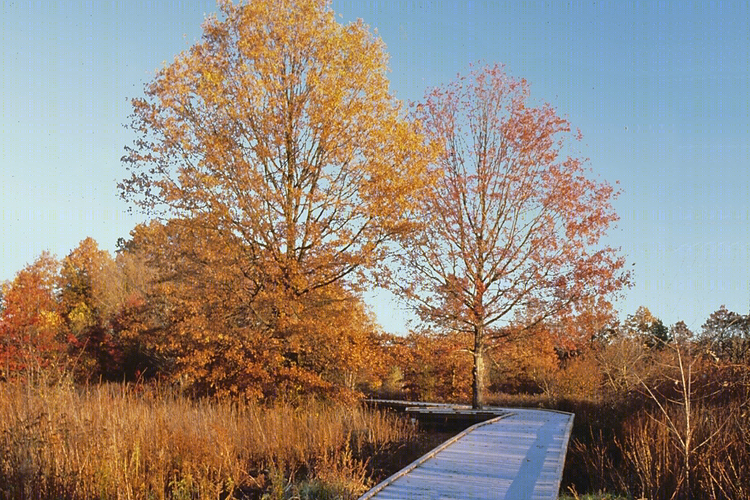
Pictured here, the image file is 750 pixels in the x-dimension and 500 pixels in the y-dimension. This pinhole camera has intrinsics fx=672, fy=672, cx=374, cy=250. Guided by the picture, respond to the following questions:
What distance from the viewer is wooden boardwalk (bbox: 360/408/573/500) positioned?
6.89 meters

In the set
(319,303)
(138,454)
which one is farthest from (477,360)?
(138,454)

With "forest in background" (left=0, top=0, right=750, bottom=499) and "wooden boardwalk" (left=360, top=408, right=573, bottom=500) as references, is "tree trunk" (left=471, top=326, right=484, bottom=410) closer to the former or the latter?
"forest in background" (left=0, top=0, right=750, bottom=499)

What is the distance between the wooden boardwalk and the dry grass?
26.4 inches

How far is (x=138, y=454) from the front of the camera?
6922 millimetres

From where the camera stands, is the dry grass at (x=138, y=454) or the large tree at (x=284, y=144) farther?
the large tree at (x=284, y=144)

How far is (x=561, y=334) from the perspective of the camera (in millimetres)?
16859

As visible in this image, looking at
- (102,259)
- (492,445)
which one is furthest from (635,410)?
(102,259)

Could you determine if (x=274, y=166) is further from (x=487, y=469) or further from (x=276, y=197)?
(x=487, y=469)

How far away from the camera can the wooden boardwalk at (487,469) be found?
6895 mm

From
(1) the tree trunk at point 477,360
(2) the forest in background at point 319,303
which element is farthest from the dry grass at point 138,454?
(1) the tree trunk at point 477,360

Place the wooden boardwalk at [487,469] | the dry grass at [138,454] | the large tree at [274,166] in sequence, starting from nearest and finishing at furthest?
the dry grass at [138,454] < the wooden boardwalk at [487,469] < the large tree at [274,166]

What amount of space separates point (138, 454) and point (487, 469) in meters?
4.08

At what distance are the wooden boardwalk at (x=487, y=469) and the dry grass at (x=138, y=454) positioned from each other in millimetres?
669

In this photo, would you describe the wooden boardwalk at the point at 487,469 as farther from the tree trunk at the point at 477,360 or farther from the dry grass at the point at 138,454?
the tree trunk at the point at 477,360
